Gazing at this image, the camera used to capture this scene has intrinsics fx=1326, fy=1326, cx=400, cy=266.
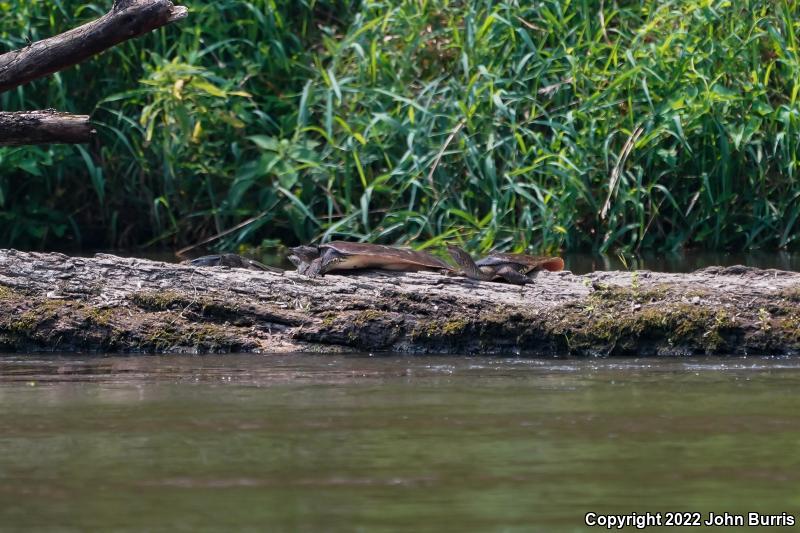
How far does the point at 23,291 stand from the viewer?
5539 millimetres

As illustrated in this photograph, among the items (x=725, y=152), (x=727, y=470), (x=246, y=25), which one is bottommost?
(x=727, y=470)

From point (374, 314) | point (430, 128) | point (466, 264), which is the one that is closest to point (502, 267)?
point (466, 264)

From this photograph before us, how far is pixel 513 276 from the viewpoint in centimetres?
596

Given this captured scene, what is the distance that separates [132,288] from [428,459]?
262 cm

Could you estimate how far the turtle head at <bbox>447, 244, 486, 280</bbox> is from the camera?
609 cm

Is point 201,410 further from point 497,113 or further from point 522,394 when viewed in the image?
point 497,113

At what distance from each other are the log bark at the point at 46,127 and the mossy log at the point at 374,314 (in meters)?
0.76

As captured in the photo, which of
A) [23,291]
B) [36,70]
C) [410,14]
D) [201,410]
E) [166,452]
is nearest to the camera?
[166,452]

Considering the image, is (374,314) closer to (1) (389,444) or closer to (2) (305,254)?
(2) (305,254)

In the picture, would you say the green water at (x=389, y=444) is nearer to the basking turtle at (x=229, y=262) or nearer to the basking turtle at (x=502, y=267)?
the basking turtle at (x=502, y=267)

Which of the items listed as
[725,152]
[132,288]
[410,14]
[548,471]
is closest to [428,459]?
[548,471]

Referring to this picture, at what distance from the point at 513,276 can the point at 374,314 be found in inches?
33.0

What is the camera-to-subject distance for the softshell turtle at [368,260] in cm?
602

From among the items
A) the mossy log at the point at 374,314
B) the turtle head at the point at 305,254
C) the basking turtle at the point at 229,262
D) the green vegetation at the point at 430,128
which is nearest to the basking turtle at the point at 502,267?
the mossy log at the point at 374,314
